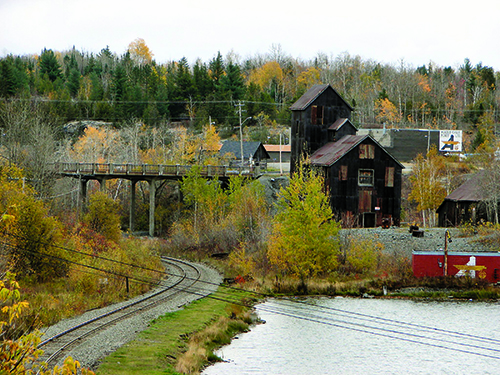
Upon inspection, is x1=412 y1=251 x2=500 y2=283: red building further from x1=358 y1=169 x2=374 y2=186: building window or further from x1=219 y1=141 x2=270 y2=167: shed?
x1=219 y1=141 x2=270 y2=167: shed

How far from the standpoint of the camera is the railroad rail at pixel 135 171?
6162cm

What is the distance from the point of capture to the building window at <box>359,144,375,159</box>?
53.0 meters

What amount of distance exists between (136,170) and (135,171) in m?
0.20

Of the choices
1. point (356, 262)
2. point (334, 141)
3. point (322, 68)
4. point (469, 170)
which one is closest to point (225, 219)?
point (334, 141)

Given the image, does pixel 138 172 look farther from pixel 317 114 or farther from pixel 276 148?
pixel 276 148

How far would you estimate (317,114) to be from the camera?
59.8 metres

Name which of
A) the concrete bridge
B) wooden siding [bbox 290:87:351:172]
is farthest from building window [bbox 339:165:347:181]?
the concrete bridge

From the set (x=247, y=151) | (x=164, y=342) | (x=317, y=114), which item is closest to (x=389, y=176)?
(x=317, y=114)

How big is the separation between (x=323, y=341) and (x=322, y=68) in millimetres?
124556

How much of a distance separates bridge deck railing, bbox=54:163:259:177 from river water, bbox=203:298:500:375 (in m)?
29.0

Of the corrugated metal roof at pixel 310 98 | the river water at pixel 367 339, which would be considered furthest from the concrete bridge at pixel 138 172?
the river water at pixel 367 339

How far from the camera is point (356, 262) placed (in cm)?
4244

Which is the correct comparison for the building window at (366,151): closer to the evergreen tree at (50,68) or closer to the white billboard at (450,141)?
the white billboard at (450,141)

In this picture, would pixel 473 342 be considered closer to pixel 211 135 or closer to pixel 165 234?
pixel 165 234
